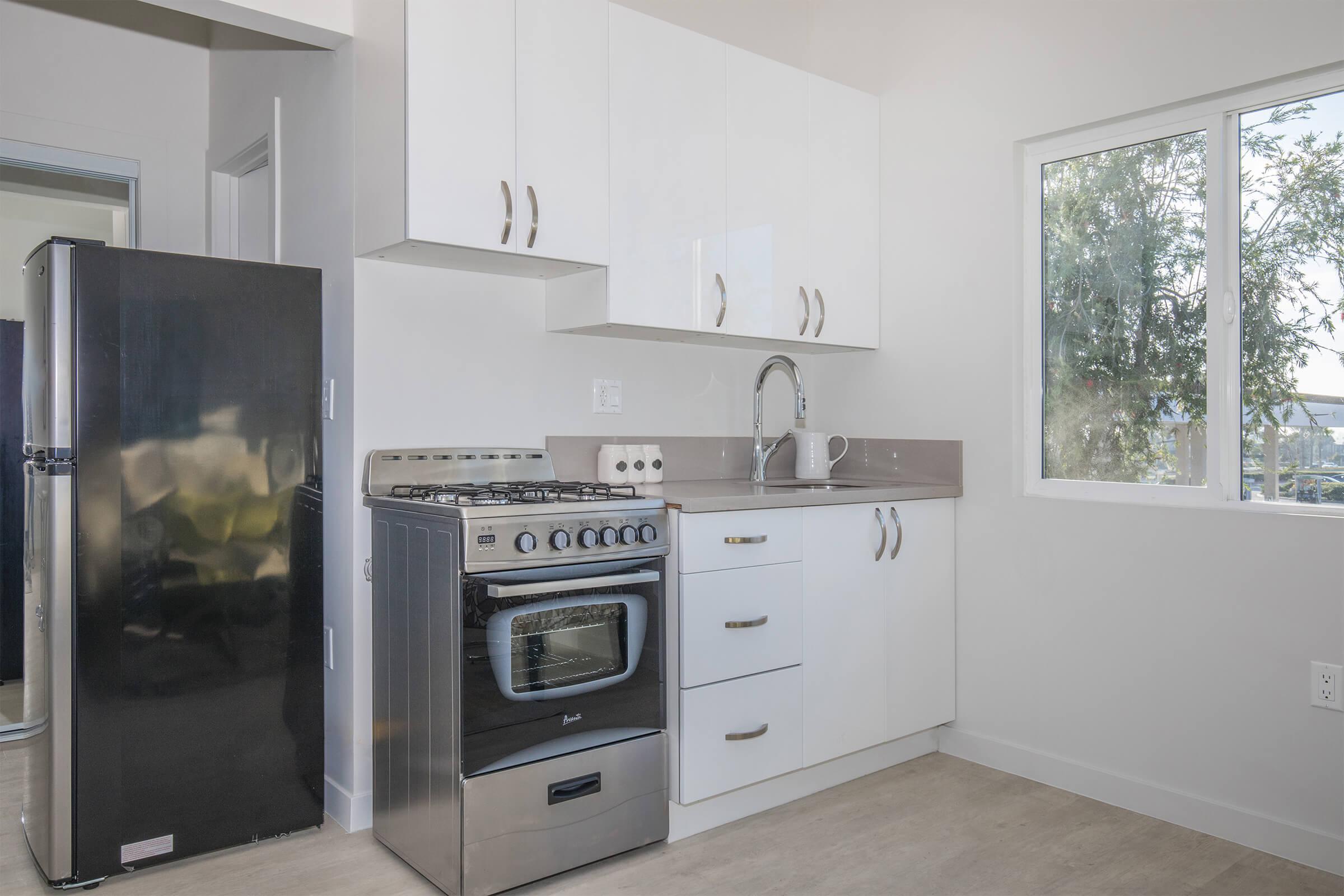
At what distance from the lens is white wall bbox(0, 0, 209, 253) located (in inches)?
123

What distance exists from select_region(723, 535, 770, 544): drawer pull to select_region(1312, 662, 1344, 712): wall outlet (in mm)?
1414

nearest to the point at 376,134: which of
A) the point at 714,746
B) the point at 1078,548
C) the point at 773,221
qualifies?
the point at 773,221

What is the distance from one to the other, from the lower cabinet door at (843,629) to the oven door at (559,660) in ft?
1.73

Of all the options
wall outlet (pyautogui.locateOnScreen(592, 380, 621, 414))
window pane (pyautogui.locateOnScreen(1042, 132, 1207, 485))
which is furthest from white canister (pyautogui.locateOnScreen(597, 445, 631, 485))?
window pane (pyautogui.locateOnScreen(1042, 132, 1207, 485))

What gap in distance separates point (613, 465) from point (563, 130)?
103 cm

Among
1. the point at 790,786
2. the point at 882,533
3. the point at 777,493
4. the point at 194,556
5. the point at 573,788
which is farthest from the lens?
the point at 882,533

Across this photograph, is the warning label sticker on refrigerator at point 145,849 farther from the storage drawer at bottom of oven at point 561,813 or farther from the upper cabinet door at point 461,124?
the upper cabinet door at point 461,124

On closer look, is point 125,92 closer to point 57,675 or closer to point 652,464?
point 57,675

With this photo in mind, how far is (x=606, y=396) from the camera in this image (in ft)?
9.75

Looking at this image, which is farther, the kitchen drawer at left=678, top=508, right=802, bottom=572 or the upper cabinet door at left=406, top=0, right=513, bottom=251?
the kitchen drawer at left=678, top=508, right=802, bottom=572

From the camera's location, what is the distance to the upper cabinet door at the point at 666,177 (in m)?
2.61

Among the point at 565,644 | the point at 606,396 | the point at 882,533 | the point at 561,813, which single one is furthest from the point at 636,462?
the point at 561,813

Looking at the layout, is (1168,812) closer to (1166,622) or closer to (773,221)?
(1166,622)

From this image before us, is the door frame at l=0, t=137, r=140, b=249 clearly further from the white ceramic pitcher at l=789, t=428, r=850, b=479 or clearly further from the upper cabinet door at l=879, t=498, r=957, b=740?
the upper cabinet door at l=879, t=498, r=957, b=740
